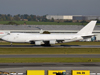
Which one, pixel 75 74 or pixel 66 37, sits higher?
pixel 66 37

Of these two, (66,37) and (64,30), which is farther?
(64,30)

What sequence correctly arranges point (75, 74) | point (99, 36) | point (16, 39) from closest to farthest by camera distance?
point (75, 74), point (16, 39), point (99, 36)

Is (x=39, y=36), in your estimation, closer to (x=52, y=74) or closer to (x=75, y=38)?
(x=75, y=38)

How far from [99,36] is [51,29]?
21.9 meters

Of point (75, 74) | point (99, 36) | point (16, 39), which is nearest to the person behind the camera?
point (75, 74)

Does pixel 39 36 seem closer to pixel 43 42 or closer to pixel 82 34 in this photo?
pixel 43 42

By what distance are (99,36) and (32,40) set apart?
46031 mm

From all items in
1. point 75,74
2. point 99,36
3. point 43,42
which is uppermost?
point 99,36

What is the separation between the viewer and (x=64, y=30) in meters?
105

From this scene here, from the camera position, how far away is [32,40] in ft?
210

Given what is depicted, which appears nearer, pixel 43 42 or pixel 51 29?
pixel 43 42

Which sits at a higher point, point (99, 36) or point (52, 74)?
point (99, 36)

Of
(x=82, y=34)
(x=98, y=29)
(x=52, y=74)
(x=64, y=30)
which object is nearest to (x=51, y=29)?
(x=64, y=30)

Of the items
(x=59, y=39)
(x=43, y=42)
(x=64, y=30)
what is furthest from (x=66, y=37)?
(x=64, y=30)
